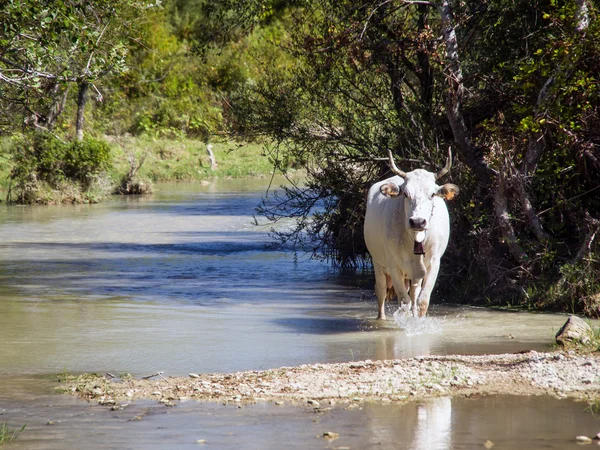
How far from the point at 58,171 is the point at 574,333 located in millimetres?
21871

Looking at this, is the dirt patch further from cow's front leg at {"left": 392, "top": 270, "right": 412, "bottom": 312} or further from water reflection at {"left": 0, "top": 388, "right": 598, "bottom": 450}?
cow's front leg at {"left": 392, "top": 270, "right": 412, "bottom": 312}

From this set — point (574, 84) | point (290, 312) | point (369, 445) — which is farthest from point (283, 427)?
point (574, 84)

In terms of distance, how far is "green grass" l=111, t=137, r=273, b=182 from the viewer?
3747cm

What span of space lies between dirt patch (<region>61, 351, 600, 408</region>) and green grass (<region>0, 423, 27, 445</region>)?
2.88ft

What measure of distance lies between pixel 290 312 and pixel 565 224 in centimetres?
389

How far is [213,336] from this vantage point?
10398 millimetres

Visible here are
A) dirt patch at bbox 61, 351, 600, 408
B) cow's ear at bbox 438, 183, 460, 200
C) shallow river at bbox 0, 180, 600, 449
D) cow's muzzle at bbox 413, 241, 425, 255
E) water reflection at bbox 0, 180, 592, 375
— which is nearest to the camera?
shallow river at bbox 0, 180, 600, 449

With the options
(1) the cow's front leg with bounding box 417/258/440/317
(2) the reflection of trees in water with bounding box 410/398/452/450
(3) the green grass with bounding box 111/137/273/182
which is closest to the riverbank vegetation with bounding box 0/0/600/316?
(1) the cow's front leg with bounding box 417/258/440/317

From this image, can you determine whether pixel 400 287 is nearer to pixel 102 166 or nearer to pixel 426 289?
pixel 426 289

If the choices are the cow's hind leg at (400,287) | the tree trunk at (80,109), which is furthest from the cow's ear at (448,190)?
the tree trunk at (80,109)

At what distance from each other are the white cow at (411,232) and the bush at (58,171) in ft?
60.1

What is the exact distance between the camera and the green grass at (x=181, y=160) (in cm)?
3747

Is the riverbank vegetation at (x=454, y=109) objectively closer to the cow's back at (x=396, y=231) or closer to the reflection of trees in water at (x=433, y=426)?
the cow's back at (x=396, y=231)

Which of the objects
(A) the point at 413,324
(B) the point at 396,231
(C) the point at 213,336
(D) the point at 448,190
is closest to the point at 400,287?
(A) the point at 413,324
